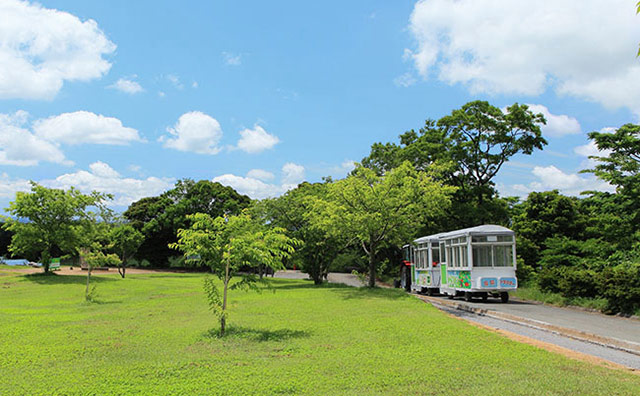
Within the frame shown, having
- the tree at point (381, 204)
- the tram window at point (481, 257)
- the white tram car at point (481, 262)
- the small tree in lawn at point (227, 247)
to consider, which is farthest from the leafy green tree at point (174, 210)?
the small tree in lawn at point (227, 247)

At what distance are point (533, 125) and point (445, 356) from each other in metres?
26.8

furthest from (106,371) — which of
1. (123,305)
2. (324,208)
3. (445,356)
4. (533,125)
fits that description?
(533,125)

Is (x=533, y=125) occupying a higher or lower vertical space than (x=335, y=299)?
higher

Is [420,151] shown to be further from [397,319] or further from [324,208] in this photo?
[397,319]

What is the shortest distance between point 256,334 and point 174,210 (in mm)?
40306

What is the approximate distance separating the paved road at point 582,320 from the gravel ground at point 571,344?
2.87 ft

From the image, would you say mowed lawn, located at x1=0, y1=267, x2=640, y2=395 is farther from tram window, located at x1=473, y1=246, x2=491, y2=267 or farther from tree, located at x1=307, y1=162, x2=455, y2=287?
tree, located at x1=307, y1=162, x2=455, y2=287

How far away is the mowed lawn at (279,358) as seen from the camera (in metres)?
6.11

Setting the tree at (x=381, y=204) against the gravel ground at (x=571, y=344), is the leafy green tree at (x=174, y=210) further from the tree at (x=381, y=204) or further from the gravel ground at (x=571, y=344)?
the gravel ground at (x=571, y=344)

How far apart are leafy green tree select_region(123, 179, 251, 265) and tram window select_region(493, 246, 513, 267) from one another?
30.3 meters

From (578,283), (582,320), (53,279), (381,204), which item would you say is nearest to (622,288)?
(582,320)

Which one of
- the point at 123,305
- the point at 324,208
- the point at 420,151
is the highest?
the point at 420,151

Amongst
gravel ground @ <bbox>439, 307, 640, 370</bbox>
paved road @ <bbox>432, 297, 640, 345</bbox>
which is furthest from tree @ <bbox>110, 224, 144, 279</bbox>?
gravel ground @ <bbox>439, 307, 640, 370</bbox>

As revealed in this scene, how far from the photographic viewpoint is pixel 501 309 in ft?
54.4
